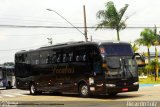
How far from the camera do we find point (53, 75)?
95.5 ft

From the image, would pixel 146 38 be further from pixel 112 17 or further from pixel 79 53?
pixel 79 53

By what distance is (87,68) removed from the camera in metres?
25.1

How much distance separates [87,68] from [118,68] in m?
1.88

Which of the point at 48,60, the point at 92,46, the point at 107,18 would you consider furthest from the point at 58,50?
the point at 107,18

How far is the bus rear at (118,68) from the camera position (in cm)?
2391

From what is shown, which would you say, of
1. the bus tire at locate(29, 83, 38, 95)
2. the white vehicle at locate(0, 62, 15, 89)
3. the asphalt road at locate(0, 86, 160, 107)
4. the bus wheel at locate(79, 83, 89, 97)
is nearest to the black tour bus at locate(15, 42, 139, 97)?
the bus wheel at locate(79, 83, 89, 97)

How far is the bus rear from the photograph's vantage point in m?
23.9

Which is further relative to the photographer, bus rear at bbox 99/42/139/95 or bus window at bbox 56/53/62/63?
bus window at bbox 56/53/62/63

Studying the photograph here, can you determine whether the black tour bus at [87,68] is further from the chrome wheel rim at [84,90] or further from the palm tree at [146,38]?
the palm tree at [146,38]

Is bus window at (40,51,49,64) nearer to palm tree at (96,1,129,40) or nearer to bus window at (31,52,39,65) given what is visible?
bus window at (31,52,39,65)

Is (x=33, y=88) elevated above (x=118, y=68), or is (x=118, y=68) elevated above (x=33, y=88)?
(x=118, y=68)

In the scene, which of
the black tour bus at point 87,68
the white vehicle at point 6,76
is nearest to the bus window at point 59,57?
the black tour bus at point 87,68

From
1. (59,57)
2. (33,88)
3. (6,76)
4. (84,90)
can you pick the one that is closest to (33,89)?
(33,88)

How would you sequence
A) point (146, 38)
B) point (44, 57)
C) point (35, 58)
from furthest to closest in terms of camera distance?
point (146, 38)
point (35, 58)
point (44, 57)
